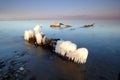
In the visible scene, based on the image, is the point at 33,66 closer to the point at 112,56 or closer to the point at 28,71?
the point at 28,71

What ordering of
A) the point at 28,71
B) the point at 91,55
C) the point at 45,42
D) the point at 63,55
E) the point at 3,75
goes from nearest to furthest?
the point at 3,75 → the point at 28,71 → the point at 63,55 → the point at 91,55 → the point at 45,42

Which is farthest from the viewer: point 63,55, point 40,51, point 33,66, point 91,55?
point 40,51

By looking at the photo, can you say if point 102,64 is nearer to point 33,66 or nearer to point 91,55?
point 91,55

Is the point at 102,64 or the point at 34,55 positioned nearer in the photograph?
the point at 102,64

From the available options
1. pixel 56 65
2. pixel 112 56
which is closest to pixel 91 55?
pixel 112 56

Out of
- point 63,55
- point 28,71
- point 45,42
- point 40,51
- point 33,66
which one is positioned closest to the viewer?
point 28,71

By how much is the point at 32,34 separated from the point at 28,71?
17.6 m

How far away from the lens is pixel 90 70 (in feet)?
58.6

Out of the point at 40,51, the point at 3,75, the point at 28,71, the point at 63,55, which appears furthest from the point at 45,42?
the point at 3,75

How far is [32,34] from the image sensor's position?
112 ft

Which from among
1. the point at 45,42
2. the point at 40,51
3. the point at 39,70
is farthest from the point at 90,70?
the point at 45,42

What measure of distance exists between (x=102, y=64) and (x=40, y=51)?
37.6 ft

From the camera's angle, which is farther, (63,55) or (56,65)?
(63,55)

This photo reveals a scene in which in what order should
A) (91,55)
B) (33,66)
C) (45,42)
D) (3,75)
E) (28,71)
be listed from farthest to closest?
(45,42), (91,55), (33,66), (28,71), (3,75)
